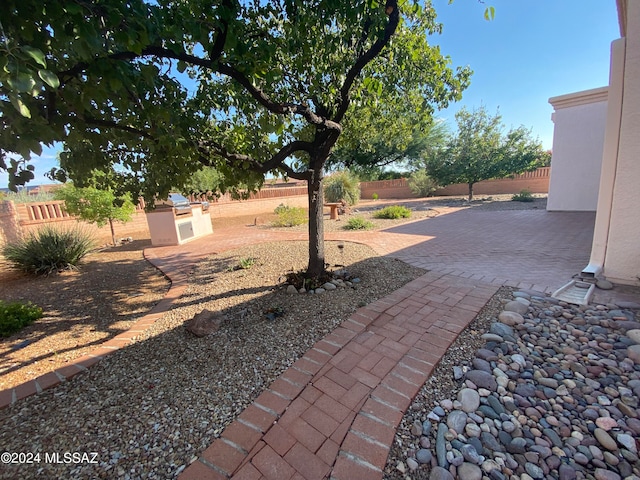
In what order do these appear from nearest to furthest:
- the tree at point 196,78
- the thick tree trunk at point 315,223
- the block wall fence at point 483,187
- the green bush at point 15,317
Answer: the tree at point 196,78 → the green bush at point 15,317 → the thick tree trunk at point 315,223 → the block wall fence at point 483,187

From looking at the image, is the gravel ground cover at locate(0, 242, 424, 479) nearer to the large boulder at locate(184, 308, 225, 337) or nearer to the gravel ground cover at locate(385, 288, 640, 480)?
the large boulder at locate(184, 308, 225, 337)

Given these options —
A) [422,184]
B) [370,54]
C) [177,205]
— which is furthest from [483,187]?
[370,54]

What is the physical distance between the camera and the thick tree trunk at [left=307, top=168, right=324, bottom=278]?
3.63m

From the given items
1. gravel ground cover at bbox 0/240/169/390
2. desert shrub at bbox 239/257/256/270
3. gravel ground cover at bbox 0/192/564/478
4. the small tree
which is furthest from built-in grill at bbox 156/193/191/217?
gravel ground cover at bbox 0/192/564/478

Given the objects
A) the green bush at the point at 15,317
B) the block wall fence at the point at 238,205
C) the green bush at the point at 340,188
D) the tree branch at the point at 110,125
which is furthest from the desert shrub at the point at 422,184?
the green bush at the point at 15,317

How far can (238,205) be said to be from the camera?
1430 centimetres

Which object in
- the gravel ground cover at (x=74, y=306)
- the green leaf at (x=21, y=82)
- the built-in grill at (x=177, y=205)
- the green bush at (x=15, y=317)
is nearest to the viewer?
the green leaf at (x=21, y=82)

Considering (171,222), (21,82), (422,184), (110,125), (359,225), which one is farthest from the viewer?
(422,184)

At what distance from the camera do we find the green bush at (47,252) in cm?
546

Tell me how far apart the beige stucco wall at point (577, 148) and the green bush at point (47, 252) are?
1422 cm

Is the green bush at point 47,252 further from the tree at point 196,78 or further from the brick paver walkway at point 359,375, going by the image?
the tree at point 196,78

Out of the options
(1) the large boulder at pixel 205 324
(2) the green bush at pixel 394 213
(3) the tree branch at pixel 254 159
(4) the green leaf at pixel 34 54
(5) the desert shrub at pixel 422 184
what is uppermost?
(4) the green leaf at pixel 34 54

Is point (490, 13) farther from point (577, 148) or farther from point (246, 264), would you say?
point (577, 148)

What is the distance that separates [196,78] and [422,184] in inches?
759
